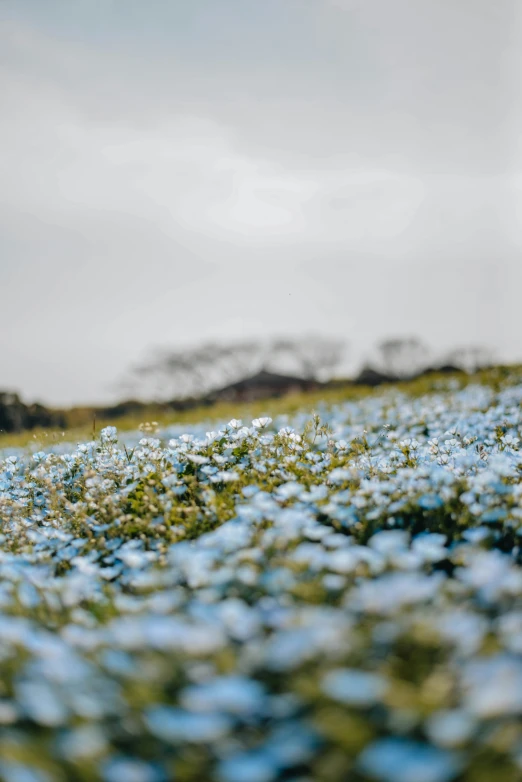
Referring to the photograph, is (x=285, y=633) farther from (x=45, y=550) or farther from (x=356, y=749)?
(x=45, y=550)

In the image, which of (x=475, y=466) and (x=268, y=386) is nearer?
(x=475, y=466)

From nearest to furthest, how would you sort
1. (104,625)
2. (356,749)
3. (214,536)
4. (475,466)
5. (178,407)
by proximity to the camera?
(356,749), (104,625), (214,536), (475,466), (178,407)

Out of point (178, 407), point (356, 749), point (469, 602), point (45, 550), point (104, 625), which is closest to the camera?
point (356, 749)

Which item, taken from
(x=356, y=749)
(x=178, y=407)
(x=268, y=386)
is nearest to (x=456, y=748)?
(x=356, y=749)

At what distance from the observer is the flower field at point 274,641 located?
1.65 meters

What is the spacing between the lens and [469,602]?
7.19 ft

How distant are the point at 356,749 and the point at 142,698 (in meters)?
0.62

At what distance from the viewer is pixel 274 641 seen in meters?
1.98

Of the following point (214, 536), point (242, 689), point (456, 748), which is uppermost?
point (214, 536)

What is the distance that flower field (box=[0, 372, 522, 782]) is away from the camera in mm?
1648

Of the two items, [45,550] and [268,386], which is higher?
[268,386]

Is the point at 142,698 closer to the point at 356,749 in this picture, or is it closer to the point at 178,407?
the point at 356,749

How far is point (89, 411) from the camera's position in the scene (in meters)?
19.4

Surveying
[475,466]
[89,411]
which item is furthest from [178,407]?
[475,466]
